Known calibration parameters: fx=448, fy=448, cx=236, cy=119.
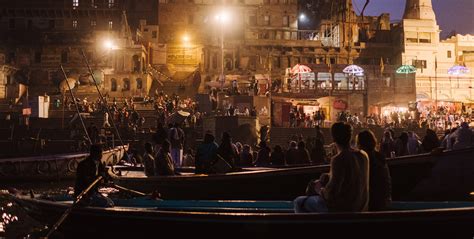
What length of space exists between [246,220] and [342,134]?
1.82 metres

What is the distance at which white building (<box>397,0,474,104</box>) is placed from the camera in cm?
4791

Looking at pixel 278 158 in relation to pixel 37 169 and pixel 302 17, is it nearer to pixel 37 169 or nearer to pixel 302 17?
pixel 37 169

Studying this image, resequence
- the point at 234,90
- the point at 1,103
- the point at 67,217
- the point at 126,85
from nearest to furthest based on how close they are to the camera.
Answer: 1. the point at 67,217
2. the point at 234,90
3. the point at 1,103
4. the point at 126,85

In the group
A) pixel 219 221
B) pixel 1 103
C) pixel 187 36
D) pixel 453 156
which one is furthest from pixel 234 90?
pixel 219 221

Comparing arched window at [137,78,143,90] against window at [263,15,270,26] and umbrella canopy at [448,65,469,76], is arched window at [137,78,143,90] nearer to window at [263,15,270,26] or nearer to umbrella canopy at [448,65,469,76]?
window at [263,15,270,26]

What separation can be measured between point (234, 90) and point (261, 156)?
76.2 ft

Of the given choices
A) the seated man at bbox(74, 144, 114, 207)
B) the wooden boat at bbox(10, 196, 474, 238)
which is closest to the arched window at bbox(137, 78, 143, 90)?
the wooden boat at bbox(10, 196, 474, 238)

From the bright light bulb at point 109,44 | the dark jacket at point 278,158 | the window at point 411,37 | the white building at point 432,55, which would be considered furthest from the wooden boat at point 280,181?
the window at point 411,37

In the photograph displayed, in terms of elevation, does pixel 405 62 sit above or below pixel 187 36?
below

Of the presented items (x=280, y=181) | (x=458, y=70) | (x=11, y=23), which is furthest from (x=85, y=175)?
(x=11, y=23)

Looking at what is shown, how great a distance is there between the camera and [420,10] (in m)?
53.5

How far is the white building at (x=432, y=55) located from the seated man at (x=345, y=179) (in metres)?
46.1

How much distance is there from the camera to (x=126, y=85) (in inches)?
1917

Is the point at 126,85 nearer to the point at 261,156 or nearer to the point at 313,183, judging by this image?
the point at 261,156
